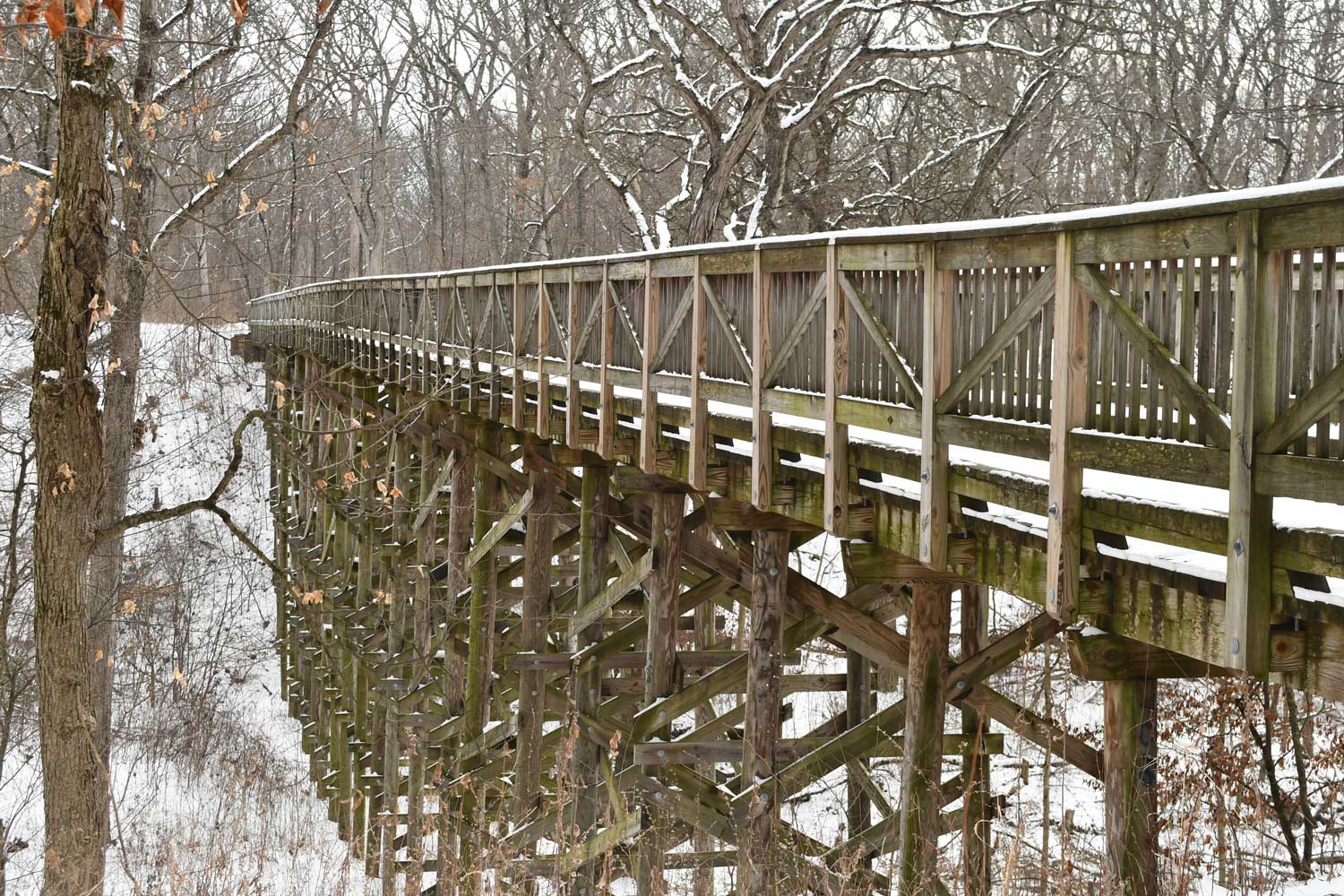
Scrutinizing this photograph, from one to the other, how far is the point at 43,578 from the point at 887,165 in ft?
41.5

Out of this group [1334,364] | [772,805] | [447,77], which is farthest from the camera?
[447,77]

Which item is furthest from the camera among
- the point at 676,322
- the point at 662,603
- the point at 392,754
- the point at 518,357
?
the point at 392,754

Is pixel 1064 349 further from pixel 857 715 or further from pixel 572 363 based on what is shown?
pixel 857 715

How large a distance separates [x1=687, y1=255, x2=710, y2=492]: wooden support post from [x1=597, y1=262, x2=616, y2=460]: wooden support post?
3.59ft

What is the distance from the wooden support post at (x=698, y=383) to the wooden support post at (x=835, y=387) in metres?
1.19

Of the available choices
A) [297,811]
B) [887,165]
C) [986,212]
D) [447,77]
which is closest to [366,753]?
[297,811]

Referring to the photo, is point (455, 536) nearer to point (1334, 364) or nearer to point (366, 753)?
point (366, 753)

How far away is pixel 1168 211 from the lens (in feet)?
10.0

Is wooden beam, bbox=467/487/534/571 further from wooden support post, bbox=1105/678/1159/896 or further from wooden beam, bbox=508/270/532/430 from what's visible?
wooden support post, bbox=1105/678/1159/896

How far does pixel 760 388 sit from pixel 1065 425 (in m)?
1.91

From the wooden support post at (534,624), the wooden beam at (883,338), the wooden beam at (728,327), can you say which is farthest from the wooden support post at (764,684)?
the wooden support post at (534,624)

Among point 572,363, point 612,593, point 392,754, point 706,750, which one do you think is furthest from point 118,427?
point 706,750

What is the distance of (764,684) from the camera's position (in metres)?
6.40

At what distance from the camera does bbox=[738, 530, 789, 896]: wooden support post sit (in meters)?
6.29
